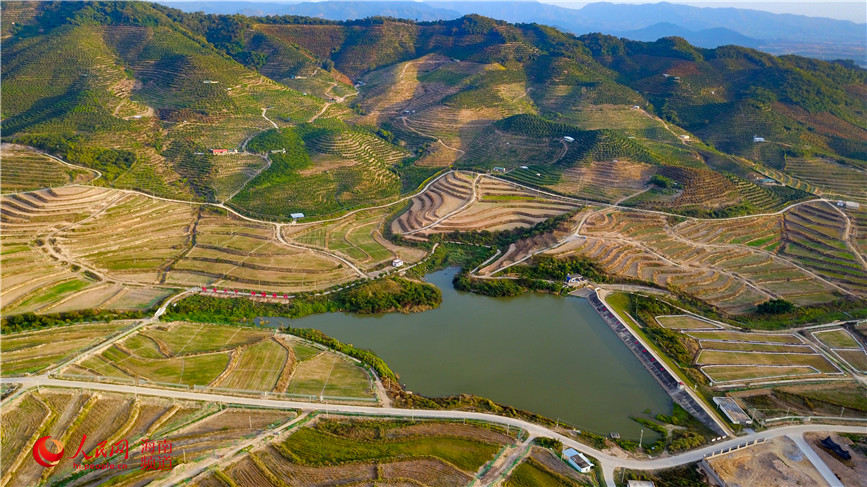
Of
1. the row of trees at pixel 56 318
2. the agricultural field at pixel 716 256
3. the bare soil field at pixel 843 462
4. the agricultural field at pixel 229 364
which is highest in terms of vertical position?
the agricultural field at pixel 716 256

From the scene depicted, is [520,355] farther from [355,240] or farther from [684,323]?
[355,240]

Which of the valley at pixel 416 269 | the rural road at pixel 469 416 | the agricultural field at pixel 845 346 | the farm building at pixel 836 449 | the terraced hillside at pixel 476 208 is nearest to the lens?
the rural road at pixel 469 416

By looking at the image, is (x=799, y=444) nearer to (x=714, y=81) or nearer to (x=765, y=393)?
(x=765, y=393)

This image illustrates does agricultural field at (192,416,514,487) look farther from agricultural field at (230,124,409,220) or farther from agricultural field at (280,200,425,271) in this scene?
agricultural field at (230,124,409,220)

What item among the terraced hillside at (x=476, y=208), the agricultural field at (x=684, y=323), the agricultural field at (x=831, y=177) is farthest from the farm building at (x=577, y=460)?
the agricultural field at (x=831, y=177)

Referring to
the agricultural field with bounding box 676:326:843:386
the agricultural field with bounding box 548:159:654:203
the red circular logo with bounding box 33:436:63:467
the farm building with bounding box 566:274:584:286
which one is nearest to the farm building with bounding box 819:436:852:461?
the agricultural field with bounding box 676:326:843:386

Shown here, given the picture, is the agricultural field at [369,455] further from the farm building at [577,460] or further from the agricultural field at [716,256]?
the agricultural field at [716,256]
